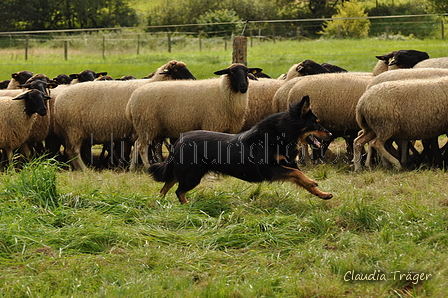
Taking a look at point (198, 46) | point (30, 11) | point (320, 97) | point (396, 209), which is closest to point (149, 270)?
point (396, 209)

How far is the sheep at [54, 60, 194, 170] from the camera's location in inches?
376

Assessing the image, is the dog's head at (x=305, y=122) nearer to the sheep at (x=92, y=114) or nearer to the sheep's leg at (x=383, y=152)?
the sheep's leg at (x=383, y=152)

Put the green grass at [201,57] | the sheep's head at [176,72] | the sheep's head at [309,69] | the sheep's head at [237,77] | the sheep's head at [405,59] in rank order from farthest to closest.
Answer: the green grass at [201,57] → the sheep's head at [309,69] → the sheep's head at [176,72] → the sheep's head at [405,59] → the sheep's head at [237,77]

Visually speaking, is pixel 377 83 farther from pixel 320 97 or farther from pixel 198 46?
pixel 198 46

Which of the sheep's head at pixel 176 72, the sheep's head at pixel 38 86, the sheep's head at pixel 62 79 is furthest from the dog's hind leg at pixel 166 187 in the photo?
the sheep's head at pixel 62 79

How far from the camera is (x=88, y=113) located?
9.58m

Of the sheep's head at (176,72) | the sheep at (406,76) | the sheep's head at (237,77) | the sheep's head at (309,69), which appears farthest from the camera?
the sheep's head at (309,69)

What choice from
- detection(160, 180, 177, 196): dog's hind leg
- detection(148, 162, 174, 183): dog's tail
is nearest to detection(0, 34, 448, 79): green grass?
detection(148, 162, 174, 183): dog's tail

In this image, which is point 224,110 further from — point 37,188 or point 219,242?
point 219,242

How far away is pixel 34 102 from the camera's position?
29.1ft

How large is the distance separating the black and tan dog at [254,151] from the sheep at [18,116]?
12.9 ft

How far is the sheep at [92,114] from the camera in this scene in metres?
9.55

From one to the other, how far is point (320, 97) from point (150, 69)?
1401 cm

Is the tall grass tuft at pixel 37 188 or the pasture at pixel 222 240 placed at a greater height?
the tall grass tuft at pixel 37 188
